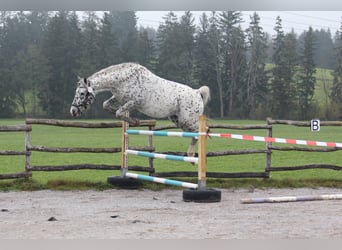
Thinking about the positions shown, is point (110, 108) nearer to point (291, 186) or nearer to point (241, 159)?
point (291, 186)

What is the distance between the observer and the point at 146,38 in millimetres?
44906

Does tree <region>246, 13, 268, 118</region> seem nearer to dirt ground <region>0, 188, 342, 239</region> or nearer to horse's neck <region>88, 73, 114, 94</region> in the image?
horse's neck <region>88, 73, 114, 94</region>

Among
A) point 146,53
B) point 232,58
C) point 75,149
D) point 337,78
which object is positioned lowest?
point 75,149

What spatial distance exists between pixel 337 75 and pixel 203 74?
612 inches

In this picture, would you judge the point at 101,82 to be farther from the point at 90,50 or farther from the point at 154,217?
the point at 90,50

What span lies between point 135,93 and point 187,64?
35246 millimetres

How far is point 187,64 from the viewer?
138 feet

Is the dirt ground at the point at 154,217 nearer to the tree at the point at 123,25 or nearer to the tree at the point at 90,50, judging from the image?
the tree at the point at 90,50

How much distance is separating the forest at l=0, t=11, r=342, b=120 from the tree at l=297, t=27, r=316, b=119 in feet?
0.28

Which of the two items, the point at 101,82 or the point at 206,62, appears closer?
the point at 101,82

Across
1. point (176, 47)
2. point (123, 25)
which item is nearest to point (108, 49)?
point (176, 47)

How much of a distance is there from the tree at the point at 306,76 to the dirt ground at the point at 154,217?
38188 mm

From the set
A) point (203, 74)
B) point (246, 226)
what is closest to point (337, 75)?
point (203, 74)

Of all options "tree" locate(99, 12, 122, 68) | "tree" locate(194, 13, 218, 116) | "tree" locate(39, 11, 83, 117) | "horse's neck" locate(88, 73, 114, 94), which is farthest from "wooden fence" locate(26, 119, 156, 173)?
"tree" locate(99, 12, 122, 68)
